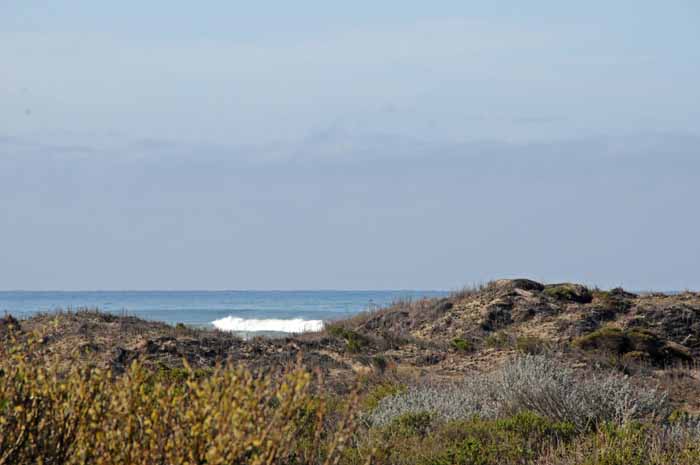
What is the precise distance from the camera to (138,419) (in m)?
5.66

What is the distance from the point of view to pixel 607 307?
27000mm

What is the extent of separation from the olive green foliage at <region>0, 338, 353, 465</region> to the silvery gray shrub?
6.18m

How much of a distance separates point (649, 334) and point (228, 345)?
1066 centimetres

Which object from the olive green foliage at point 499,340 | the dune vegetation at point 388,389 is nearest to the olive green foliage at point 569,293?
the dune vegetation at point 388,389

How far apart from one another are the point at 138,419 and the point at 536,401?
780 cm

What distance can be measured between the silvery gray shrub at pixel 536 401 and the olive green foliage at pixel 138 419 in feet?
20.3

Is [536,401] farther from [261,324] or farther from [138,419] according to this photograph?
[261,324]

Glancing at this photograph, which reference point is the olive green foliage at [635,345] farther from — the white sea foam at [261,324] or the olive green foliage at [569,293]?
the white sea foam at [261,324]

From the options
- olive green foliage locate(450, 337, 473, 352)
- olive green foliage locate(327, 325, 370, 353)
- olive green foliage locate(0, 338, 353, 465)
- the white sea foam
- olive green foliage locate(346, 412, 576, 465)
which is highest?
olive green foliage locate(0, 338, 353, 465)

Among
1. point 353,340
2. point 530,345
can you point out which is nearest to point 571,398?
A: point 530,345

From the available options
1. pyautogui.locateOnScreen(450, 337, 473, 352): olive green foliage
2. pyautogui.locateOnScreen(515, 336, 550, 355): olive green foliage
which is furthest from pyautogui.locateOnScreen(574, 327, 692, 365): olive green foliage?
pyautogui.locateOnScreen(450, 337, 473, 352): olive green foliage

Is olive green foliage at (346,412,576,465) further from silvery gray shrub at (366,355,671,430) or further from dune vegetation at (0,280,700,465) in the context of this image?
silvery gray shrub at (366,355,671,430)

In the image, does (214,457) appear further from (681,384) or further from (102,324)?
(102,324)

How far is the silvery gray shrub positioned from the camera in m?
12.0
